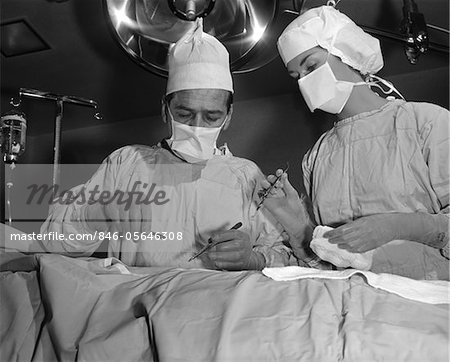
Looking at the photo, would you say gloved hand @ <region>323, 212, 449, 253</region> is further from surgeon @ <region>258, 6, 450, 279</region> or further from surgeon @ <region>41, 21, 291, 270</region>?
surgeon @ <region>41, 21, 291, 270</region>

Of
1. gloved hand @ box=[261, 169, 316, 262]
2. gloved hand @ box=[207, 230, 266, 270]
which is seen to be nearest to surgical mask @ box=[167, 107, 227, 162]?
gloved hand @ box=[261, 169, 316, 262]

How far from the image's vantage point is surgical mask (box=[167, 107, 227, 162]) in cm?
176

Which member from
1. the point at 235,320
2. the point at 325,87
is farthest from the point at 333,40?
the point at 235,320

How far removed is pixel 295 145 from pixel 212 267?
170cm

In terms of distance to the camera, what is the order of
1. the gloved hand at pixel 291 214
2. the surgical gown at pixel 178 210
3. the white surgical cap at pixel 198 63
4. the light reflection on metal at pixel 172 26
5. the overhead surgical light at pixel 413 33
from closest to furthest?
the gloved hand at pixel 291 214 → the surgical gown at pixel 178 210 → the white surgical cap at pixel 198 63 → the light reflection on metal at pixel 172 26 → the overhead surgical light at pixel 413 33

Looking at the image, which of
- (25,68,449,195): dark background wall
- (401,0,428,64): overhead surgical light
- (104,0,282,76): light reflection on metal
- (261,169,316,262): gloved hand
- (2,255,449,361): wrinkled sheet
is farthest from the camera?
(25,68,449,195): dark background wall

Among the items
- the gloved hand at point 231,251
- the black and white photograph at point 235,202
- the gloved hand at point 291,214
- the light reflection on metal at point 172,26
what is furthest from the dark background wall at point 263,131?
the gloved hand at point 231,251

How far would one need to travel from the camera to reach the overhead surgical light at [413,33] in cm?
211

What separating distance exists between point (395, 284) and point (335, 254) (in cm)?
30

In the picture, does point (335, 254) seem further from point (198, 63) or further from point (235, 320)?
point (198, 63)

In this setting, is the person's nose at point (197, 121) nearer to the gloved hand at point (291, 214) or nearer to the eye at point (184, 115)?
the eye at point (184, 115)

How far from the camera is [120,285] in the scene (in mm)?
1059

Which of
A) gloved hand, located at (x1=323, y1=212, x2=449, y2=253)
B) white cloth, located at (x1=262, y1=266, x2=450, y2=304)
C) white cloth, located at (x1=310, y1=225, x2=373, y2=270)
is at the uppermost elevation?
gloved hand, located at (x1=323, y1=212, x2=449, y2=253)

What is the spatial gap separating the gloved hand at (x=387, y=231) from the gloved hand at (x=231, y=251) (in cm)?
26
